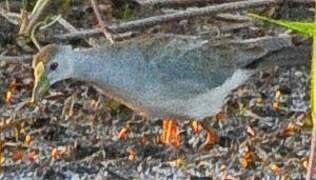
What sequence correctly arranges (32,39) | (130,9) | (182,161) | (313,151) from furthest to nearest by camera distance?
(130,9) < (32,39) < (182,161) < (313,151)

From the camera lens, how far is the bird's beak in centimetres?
489

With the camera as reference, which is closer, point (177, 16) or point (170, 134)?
point (170, 134)

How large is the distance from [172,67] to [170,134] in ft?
1.21

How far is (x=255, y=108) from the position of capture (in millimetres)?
5293

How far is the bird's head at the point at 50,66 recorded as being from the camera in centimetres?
499

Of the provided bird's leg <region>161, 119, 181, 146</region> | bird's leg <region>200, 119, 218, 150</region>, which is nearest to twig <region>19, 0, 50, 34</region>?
bird's leg <region>161, 119, 181, 146</region>

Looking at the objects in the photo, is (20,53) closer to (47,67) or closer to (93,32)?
(93,32)

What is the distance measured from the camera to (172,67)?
5.06 meters

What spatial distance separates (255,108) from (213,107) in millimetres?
497

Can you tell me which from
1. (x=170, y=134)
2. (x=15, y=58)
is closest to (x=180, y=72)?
(x=170, y=134)

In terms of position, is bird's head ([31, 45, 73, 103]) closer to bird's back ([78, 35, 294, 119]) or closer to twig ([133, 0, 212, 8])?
bird's back ([78, 35, 294, 119])

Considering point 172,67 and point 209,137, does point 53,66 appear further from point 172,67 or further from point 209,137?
point 209,137

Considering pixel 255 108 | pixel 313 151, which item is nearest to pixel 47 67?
pixel 255 108

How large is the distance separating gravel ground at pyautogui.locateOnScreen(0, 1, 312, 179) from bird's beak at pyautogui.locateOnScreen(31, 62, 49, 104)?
0.27 metres
